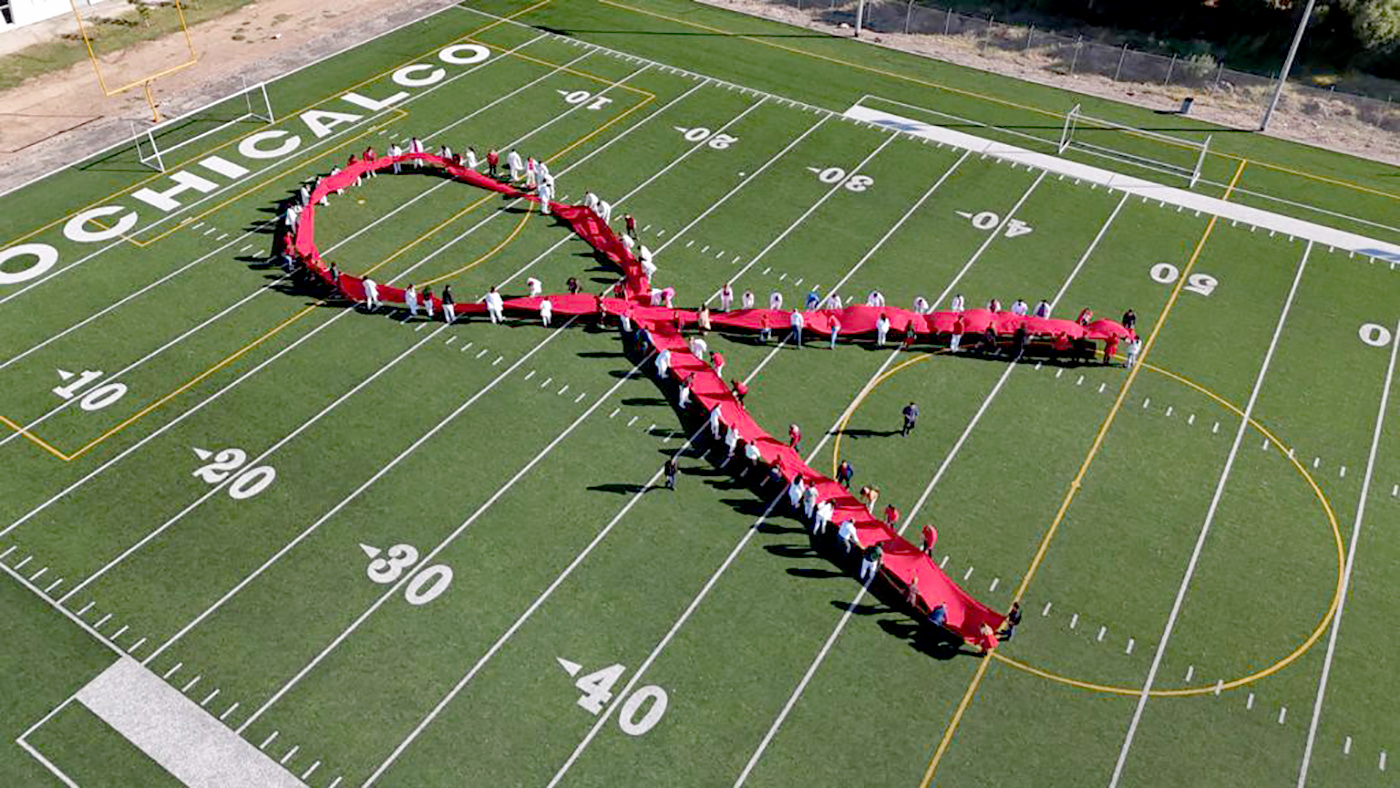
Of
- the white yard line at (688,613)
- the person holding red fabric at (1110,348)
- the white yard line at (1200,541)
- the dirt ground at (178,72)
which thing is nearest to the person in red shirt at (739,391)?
the white yard line at (688,613)

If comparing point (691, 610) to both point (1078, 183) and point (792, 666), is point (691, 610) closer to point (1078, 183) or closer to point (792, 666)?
point (792, 666)

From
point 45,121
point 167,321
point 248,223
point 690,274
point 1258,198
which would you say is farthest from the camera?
point 45,121

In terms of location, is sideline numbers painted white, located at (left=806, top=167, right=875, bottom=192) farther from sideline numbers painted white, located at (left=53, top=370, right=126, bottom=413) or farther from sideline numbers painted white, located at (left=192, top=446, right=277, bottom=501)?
sideline numbers painted white, located at (left=53, top=370, right=126, bottom=413)

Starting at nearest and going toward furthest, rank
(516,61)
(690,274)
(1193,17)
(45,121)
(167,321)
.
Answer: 1. (167,321)
2. (690,274)
3. (45,121)
4. (516,61)
5. (1193,17)

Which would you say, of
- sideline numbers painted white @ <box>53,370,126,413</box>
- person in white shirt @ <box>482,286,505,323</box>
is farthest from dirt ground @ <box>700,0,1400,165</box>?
sideline numbers painted white @ <box>53,370,126,413</box>

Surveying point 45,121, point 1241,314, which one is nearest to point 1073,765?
point 1241,314

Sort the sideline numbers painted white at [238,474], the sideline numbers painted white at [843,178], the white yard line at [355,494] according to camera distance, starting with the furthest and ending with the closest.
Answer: the sideline numbers painted white at [843,178] → the sideline numbers painted white at [238,474] → the white yard line at [355,494]

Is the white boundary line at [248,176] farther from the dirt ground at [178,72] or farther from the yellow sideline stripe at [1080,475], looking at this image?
the yellow sideline stripe at [1080,475]
